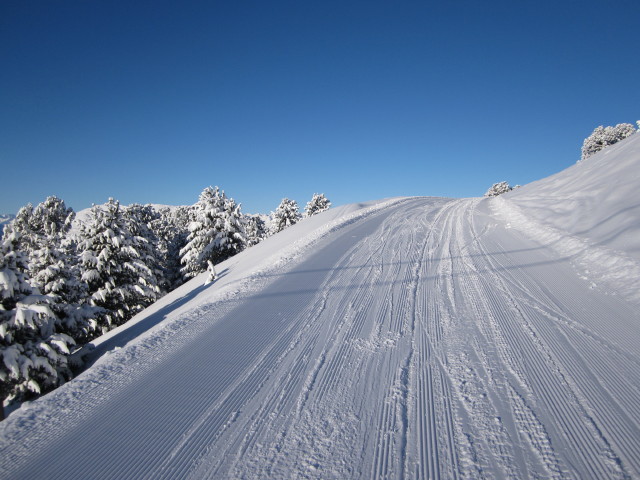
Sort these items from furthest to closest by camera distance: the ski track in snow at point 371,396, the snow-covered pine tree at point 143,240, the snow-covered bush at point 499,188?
the snow-covered bush at point 499,188
the snow-covered pine tree at point 143,240
the ski track in snow at point 371,396

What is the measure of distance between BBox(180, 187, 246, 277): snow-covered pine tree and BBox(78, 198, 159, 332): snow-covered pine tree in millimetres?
5525

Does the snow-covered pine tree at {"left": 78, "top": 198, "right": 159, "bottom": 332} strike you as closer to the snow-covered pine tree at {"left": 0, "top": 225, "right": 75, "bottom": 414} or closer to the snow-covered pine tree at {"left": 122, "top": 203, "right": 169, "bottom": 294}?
the snow-covered pine tree at {"left": 122, "top": 203, "right": 169, "bottom": 294}

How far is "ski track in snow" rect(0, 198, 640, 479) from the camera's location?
2.17m

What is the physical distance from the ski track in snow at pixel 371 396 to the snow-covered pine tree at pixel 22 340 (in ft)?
18.6

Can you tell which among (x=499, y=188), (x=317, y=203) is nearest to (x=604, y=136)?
(x=499, y=188)

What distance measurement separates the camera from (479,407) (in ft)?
8.39

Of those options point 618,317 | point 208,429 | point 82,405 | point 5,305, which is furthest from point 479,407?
point 5,305

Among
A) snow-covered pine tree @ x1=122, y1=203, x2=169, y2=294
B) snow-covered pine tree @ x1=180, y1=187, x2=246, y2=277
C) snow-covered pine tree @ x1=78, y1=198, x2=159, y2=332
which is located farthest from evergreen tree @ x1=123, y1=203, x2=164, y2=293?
snow-covered pine tree @ x1=180, y1=187, x2=246, y2=277

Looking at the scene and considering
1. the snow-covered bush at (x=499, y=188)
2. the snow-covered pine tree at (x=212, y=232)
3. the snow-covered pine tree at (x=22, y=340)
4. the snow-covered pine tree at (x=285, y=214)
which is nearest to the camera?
the snow-covered pine tree at (x=22, y=340)

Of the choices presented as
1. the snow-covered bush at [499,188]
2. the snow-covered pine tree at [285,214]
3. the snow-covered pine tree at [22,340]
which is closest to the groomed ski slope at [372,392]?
the snow-covered pine tree at [22,340]

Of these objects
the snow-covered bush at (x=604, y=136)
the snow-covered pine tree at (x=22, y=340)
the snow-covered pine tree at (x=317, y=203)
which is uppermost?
the snow-covered bush at (x=604, y=136)

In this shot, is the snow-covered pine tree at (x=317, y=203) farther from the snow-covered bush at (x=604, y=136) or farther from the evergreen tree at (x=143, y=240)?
the snow-covered bush at (x=604, y=136)

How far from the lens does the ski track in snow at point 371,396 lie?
217 cm

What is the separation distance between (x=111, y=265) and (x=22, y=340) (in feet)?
23.4
